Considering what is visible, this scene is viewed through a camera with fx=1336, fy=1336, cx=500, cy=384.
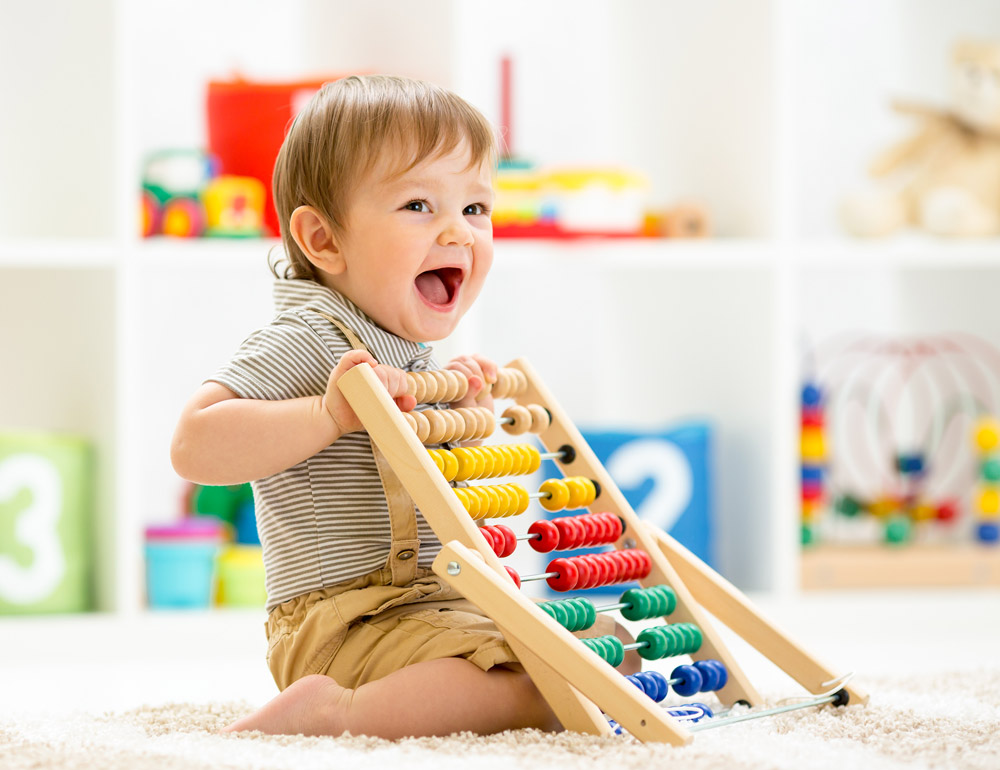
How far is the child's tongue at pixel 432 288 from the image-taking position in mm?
1104

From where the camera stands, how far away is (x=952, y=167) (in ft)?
6.98

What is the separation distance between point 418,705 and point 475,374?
0.28 metres

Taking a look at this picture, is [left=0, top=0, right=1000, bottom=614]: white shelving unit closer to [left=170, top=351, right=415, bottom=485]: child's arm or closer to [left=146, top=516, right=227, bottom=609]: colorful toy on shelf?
[left=146, top=516, right=227, bottom=609]: colorful toy on shelf

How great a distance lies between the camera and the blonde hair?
1050mm

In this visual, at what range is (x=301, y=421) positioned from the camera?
986 millimetres

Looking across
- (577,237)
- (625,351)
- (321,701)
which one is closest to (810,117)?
(625,351)

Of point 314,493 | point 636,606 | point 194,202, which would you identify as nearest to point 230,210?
point 194,202

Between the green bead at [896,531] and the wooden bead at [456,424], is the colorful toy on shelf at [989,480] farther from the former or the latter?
the wooden bead at [456,424]

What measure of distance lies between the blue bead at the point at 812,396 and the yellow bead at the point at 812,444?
1.4 inches

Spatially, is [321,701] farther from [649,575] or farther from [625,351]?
[625,351]

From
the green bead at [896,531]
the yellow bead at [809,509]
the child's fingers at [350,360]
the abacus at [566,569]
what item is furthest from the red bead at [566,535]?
the green bead at [896,531]

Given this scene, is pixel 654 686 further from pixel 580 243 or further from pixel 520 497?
pixel 580 243

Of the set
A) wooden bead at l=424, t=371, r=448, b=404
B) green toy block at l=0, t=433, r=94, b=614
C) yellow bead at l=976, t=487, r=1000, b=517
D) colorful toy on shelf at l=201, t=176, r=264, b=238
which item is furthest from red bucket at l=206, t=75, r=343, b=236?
yellow bead at l=976, t=487, r=1000, b=517

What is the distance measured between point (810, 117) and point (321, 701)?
5.55 feet
